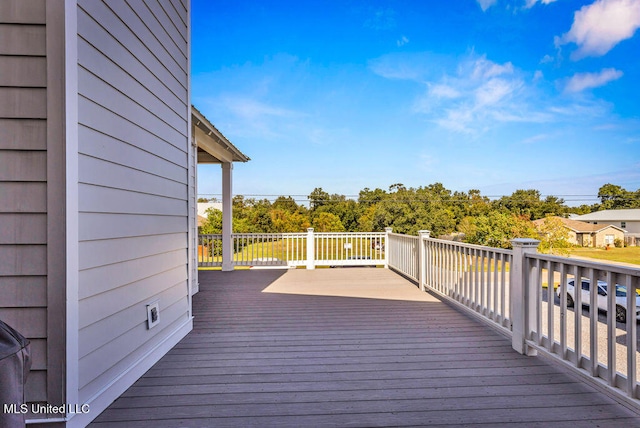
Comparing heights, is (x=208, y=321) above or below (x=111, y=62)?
below

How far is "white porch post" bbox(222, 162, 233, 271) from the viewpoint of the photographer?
22.7 ft

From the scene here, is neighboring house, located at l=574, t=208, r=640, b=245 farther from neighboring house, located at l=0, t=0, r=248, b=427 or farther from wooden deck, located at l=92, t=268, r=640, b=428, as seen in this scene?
neighboring house, located at l=0, t=0, r=248, b=427

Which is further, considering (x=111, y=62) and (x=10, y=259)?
(x=111, y=62)

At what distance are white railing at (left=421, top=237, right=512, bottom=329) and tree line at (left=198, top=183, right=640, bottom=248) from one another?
1933 centimetres

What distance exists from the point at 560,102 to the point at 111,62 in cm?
3040

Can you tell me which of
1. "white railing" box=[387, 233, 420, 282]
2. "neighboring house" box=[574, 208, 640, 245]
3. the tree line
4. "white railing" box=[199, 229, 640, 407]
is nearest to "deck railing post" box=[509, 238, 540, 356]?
"white railing" box=[199, 229, 640, 407]

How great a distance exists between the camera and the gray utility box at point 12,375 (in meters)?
0.90

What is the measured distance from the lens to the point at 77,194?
64.9 inches

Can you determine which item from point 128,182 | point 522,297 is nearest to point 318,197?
point 522,297

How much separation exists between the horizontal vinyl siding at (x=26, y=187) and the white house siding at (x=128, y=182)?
0.16 meters

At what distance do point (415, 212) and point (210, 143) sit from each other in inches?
995

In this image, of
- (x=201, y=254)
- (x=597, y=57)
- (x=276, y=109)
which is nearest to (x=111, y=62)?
(x=201, y=254)

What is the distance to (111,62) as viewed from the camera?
6.42ft

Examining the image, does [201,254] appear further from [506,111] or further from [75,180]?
[506,111]
